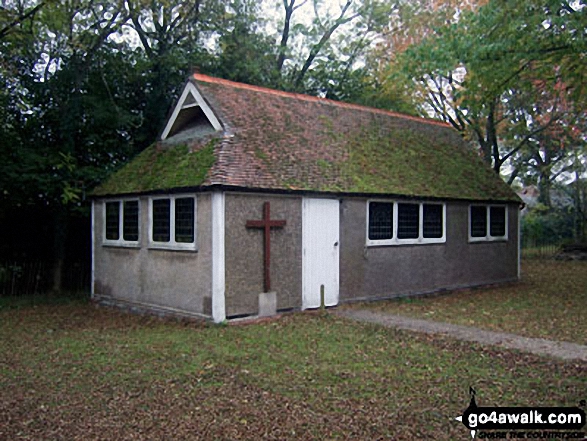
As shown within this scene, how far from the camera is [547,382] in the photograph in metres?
7.77

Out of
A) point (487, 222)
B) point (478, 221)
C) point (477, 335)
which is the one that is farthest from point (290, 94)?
point (477, 335)

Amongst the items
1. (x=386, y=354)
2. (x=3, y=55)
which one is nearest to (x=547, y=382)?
(x=386, y=354)

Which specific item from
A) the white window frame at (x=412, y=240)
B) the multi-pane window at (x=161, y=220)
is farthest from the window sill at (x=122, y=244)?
the white window frame at (x=412, y=240)

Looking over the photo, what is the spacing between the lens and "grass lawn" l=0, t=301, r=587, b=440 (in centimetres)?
627

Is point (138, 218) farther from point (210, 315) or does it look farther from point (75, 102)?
point (75, 102)

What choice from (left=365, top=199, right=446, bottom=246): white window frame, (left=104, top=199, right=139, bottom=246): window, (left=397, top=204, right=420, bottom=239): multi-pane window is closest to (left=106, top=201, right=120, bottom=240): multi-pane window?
(left=104, top=199, right=139, bottom=246): window

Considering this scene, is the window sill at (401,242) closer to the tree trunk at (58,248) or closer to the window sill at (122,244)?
the window sill at (122,244)

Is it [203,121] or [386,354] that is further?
[203,121]

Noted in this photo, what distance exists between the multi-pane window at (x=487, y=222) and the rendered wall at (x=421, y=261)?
27 centimetres

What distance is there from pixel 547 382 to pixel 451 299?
8.71 m

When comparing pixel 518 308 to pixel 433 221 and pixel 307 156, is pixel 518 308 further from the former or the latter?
pixel 307 156

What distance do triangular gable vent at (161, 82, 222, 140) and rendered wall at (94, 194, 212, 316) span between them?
2223 mm

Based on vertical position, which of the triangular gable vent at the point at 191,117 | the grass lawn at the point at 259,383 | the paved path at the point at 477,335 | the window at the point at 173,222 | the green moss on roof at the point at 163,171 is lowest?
the grass lawn at the point at 259,383

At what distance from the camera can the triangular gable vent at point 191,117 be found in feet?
47.0
